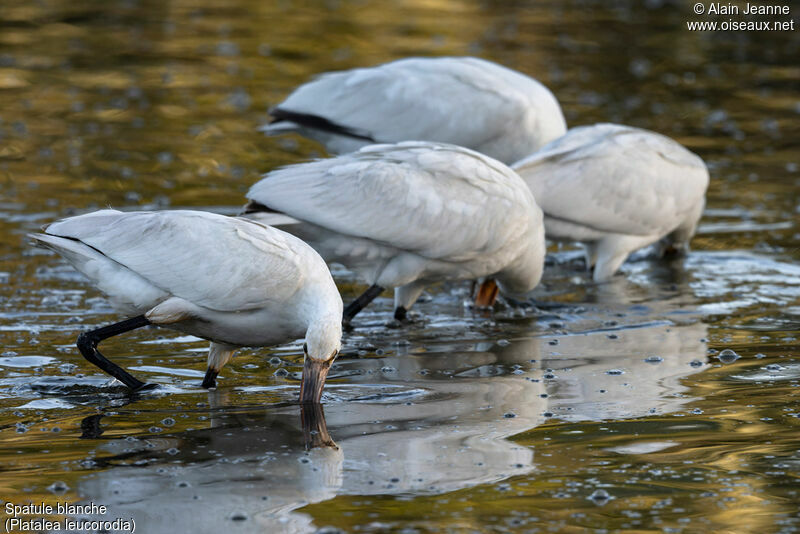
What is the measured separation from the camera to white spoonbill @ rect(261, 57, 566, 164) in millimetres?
10922

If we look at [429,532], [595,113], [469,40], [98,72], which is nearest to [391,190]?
[429,532]

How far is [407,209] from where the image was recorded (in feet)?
27.2

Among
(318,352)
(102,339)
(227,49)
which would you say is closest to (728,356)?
(318,352)

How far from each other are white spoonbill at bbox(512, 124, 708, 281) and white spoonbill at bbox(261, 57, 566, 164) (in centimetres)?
69

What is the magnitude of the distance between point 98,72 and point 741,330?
11.9 m

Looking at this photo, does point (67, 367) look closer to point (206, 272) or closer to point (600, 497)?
point (206, 272)

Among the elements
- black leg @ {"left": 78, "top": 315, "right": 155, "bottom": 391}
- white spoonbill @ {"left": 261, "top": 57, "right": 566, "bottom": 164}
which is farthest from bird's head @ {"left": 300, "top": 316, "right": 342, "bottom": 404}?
white spoonbill @ {"left": 261, "top": 57, "right": 566, "bottom": 164}

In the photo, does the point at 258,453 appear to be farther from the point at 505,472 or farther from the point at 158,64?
the point at 158,64

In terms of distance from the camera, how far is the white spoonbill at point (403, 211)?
Result: 817 cm

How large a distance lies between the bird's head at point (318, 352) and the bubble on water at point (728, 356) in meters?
2.60

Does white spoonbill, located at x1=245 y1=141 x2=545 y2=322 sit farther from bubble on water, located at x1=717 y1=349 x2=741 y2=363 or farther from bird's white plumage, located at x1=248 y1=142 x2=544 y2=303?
bubble on water, located at x1=717 y1=349 x2=741 y2=363

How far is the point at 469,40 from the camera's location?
2034 centimetres

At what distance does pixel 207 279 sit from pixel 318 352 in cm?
77

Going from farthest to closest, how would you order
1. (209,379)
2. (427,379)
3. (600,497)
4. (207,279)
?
1. (427,379)
2. (209,379)
3. (207,279)
4. (600,497)
